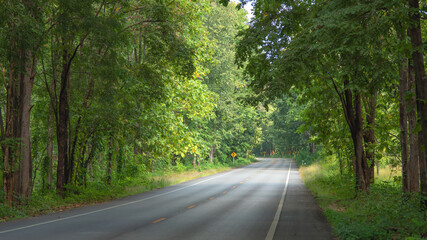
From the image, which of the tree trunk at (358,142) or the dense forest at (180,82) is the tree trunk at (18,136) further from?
the tree trunk at (358,142)

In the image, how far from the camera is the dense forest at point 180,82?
29.1ft

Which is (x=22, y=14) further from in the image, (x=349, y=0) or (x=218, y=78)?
(x=218, y=78)

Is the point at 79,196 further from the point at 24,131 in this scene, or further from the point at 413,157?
the point at 413,157

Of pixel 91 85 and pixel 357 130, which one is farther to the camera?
pixel 91 85

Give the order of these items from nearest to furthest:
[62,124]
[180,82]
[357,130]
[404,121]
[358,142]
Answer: [404,121] < [358,142] < [357,130] < [62,124] < [180,82]

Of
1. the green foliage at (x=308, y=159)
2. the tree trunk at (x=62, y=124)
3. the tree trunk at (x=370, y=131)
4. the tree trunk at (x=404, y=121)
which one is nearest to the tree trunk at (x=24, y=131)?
the tree trunk at (x=62, y=124)

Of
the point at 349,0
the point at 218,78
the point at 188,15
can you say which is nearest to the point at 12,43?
the point at 188,15

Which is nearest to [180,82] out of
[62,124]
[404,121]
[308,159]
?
[62,124]

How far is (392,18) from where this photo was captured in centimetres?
755

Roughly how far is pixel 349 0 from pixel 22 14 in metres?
9.71

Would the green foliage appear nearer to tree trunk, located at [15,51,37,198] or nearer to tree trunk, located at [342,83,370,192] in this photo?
tree trunk, located at [342,83,370,192]

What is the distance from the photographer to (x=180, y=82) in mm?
24047

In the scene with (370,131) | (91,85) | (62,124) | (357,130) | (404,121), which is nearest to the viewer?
(404,121)

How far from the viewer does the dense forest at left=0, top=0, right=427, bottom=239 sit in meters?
8.88
